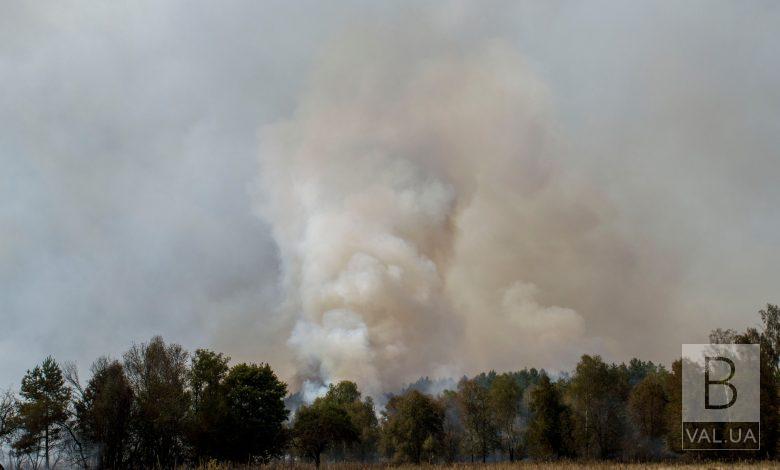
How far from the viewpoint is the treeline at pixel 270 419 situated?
65.8m

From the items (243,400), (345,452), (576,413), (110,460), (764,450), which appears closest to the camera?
(110,460)

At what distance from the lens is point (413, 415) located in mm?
89062

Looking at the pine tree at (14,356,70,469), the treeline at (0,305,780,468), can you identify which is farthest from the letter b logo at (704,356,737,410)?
the pine tree at (14,356,70,469)

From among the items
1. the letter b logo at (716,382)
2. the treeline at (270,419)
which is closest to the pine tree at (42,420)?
the treeline at (270,419)

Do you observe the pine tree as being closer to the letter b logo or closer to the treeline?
the treeline

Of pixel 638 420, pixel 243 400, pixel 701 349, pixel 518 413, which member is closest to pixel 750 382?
pixel 701 349

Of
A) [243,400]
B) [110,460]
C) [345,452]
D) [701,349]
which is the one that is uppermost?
[701,349]

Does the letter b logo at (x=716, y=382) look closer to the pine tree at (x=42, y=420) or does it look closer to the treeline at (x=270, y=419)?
the treeline at (x=270, y=419)

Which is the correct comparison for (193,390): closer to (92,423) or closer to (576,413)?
(92,423)

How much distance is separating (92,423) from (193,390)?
13466mm

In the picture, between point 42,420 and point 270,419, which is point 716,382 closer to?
point 270,419

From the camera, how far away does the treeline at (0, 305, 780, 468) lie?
65750 mm

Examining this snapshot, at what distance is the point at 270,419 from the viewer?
74250mm

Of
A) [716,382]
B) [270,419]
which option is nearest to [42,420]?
[270,419]
